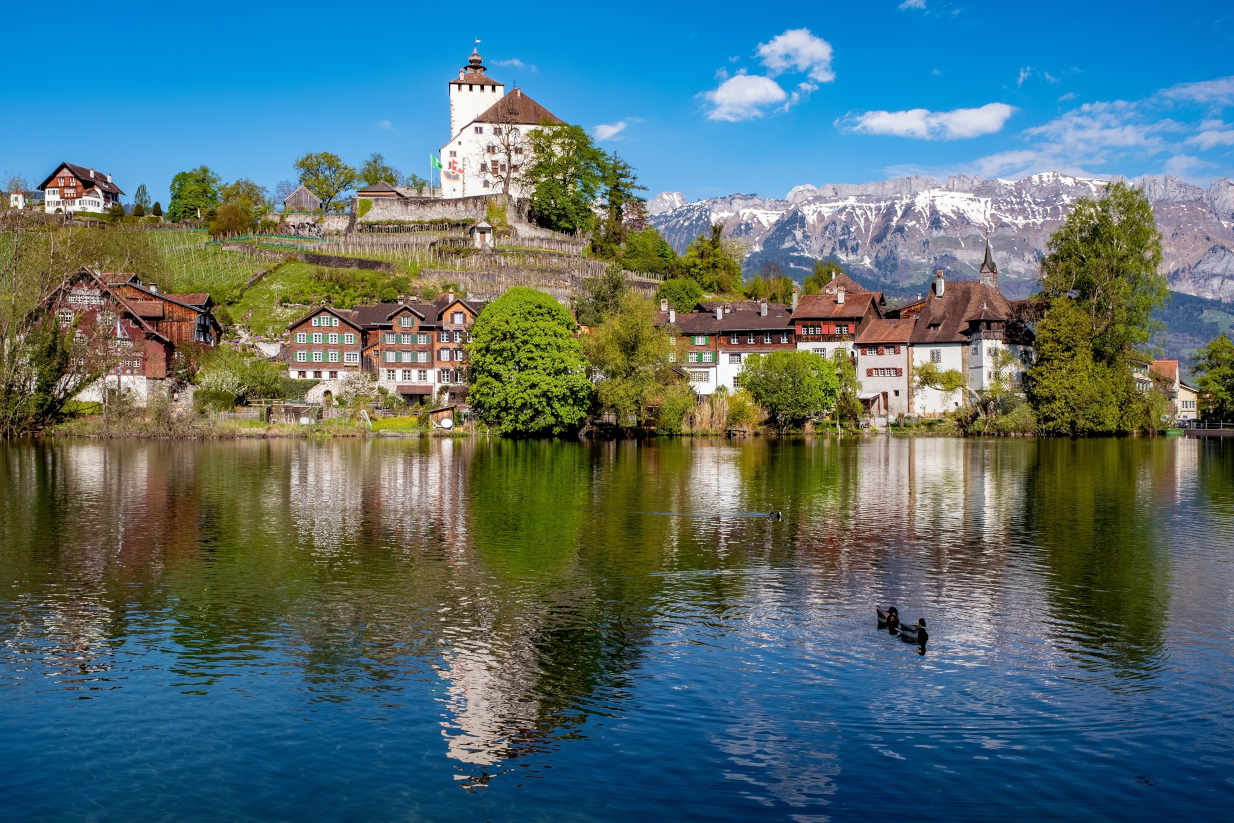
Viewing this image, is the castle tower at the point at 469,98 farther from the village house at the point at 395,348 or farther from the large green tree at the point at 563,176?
the village house at the point at 395,348

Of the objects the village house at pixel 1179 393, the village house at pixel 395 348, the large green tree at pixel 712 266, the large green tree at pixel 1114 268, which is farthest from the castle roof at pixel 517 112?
the village house at pixel 1179 393

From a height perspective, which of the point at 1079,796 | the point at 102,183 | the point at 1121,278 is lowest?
the point at 1079,796

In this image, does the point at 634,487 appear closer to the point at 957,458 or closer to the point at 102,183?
the point at 957,458

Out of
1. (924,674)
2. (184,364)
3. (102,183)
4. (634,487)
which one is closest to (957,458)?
(634,487)

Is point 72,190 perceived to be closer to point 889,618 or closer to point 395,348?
point 395,348

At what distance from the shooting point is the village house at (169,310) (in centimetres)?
9681

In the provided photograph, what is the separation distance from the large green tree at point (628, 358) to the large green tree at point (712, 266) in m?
46.7

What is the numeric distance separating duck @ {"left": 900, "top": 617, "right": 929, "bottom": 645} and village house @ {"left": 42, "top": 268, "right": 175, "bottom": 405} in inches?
3243

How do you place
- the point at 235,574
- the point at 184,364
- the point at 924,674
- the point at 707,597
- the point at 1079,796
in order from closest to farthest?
1. the point at 1079,796
2. the point at 924,674
3. the point at 707,597
4. the point at 235,574
5. the point at 184,364

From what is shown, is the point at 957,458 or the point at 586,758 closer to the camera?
the point at 586,758

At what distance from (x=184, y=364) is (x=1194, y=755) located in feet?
316

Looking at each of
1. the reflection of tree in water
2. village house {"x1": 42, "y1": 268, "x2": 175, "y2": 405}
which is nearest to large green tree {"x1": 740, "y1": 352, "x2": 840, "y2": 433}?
the reflection of tree in water

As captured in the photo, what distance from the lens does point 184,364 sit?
96.4 metres

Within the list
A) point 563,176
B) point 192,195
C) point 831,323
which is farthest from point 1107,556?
point 192,195
